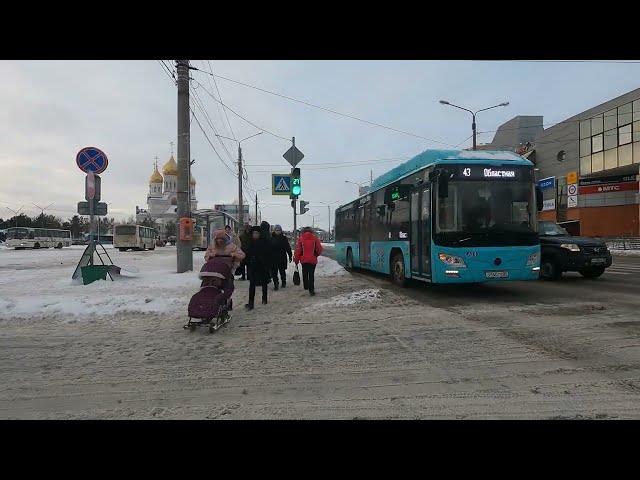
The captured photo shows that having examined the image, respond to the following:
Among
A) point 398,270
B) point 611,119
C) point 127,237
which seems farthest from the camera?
point 127,237

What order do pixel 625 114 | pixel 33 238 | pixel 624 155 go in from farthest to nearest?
pixel 33 238 → pixel 624 155 → pixel 625 114

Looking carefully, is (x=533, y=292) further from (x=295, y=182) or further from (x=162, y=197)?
(x=162, y=197)

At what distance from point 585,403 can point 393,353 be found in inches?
86.6

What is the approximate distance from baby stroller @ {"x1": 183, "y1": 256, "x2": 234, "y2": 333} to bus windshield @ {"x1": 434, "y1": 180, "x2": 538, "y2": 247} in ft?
14.8

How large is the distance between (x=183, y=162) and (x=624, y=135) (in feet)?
114

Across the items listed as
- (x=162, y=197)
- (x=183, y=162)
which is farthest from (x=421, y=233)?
(x=162, y=197)

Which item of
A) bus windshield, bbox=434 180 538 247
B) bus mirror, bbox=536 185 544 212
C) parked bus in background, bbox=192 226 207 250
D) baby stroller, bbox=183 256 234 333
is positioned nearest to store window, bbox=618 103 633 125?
bus mirror, bbox=536 185 544 212

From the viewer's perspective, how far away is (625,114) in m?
33.7

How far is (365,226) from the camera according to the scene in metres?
15.1

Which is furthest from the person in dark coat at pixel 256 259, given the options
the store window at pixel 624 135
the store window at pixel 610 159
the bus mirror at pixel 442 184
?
the store window at pixel 610 159

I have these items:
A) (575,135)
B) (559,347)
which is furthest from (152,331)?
(575,135)

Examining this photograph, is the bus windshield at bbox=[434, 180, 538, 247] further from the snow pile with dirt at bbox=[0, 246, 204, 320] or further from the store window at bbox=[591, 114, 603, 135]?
the store window at bbox=[591, 114, 603, 135]

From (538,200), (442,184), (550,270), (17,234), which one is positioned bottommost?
(550,270)

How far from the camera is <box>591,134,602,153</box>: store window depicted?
122 ft
